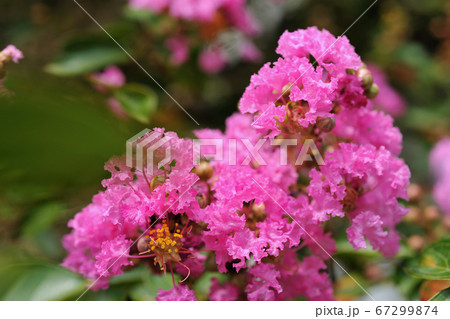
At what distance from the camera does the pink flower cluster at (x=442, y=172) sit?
1.76 m

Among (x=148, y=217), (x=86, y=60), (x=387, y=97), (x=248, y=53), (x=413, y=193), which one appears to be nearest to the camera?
(x=148, y=217)

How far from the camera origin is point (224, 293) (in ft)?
3.29

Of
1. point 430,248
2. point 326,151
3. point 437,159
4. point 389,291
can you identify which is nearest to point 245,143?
point 326,151

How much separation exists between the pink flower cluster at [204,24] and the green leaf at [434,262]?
131 centimetres

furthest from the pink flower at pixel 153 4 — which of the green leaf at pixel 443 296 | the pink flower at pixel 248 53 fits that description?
the green leaf at pixel 443 296

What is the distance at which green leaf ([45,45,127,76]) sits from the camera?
5.65 feet

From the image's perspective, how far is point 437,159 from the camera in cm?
209

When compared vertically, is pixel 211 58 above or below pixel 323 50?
above

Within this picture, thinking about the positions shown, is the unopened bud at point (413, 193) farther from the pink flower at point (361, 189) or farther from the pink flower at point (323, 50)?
the pink flower at point (323, 50)

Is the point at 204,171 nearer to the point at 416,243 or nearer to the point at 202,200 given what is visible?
the point at 202,200

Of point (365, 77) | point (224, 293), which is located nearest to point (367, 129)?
point (365, 77)

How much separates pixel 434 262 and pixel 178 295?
1.97 feet

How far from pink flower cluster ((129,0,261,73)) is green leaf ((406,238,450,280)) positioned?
1308 millimetres

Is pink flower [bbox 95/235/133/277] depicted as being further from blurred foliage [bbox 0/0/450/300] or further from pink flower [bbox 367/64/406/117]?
pink flower [bbox 367/64/406/117]
